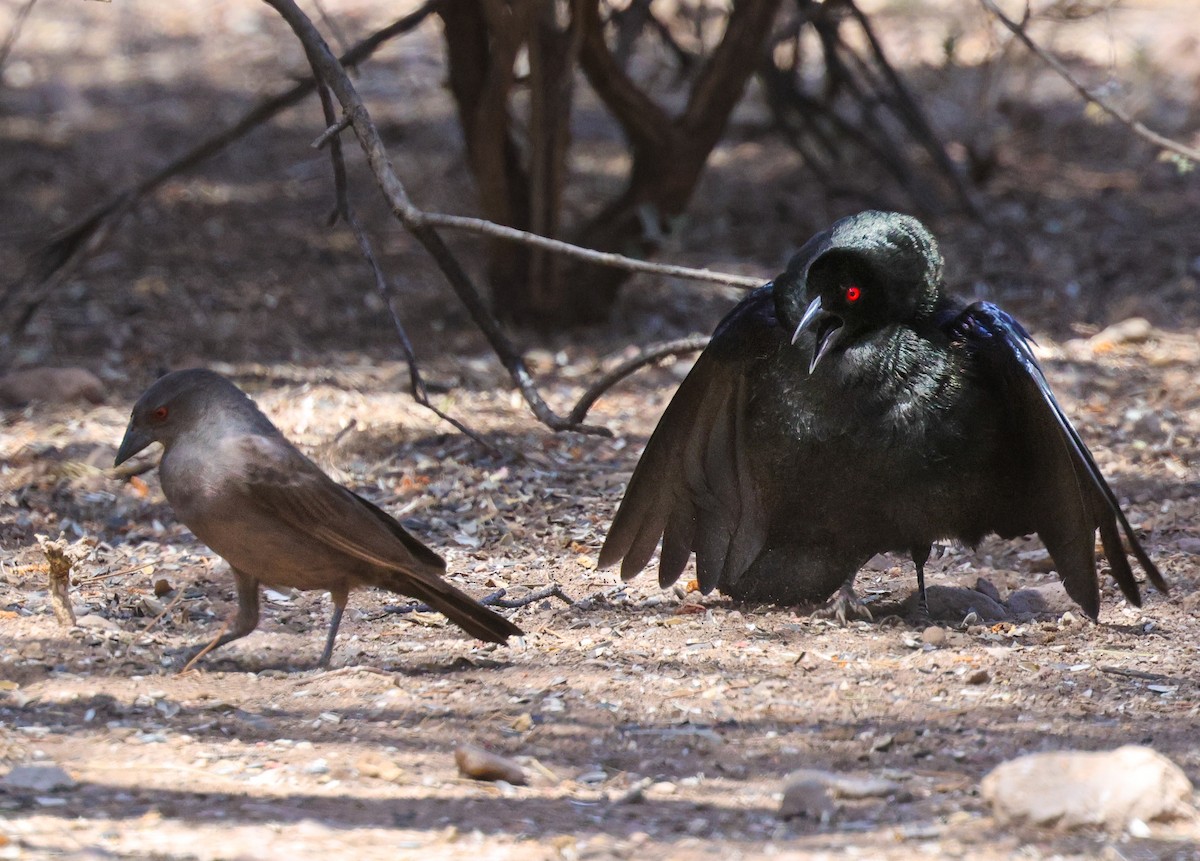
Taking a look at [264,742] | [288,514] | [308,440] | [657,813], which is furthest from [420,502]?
[657,813]

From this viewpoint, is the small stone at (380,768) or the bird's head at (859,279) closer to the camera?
the small stone at (380,768)

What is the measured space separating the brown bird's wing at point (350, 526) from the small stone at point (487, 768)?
0.76 meters

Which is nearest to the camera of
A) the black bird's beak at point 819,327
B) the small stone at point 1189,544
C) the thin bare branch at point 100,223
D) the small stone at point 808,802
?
the small stone at point 808,802

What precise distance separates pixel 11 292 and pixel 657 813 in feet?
17.0

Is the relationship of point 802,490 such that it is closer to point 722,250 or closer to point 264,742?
point 264,742

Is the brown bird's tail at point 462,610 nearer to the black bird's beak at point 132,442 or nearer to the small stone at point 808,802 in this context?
the black bird's beak at point 132,442

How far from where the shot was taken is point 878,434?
4109 mm

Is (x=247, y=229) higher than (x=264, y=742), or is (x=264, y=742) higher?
(x=247, y=229)

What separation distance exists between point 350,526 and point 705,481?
128 cm

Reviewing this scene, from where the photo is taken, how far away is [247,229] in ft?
29.5

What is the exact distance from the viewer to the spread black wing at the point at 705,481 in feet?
14.5

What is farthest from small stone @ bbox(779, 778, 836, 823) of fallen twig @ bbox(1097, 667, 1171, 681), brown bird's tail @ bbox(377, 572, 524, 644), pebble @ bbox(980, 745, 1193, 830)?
fallen twig @ bbox(1097, 667, 1171, 681)

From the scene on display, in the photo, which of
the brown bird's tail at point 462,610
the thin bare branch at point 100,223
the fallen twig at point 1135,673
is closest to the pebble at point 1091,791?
the fallen twig at point 1135,673

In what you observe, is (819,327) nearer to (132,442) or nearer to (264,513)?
(264,513)
